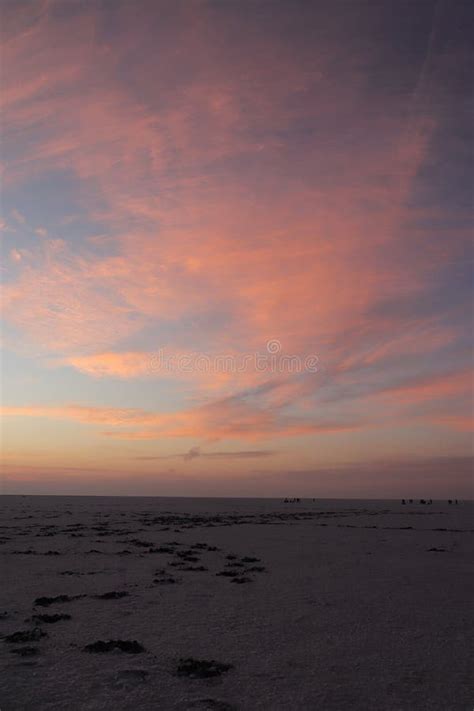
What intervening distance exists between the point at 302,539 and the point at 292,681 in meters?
30.7

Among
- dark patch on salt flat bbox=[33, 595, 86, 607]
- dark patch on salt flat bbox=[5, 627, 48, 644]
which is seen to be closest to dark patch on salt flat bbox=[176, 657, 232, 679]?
dark patch on salt flat bbox=[5, 627, 48, 644]

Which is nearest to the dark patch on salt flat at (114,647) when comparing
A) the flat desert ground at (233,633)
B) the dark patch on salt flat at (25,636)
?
the flat desert ground at (233,633)

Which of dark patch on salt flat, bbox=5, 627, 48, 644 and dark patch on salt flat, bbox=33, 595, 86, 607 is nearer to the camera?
dark patch on salt flat, bbox=5, 627, 48, 644

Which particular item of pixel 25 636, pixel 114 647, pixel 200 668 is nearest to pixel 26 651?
pixel 25 636

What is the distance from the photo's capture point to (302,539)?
40.5m

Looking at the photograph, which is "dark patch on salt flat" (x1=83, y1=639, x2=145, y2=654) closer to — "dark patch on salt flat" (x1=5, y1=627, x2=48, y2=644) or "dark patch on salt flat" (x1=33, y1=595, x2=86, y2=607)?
"dark patch on salt flat" (x1=5, y1=627, x2=48, y2=644)

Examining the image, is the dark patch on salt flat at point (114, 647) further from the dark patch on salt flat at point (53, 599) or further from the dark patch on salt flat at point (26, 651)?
the dark patch on salt flat at point (53, 599)

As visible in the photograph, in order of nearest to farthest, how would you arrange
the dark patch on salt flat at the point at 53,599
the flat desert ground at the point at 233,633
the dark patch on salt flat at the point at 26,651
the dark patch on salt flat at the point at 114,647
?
the flat desert ground at the point at 233,633
the dark patch on salt flat at the point at 26,651
the dark patch on salt flat at the point at 114,647
the dark patch on salt flat at the point at 53,599

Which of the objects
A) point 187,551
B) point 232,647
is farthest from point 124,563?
point 232,647

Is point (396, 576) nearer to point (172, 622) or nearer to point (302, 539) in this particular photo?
point (172, 622)

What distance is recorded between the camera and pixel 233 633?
14.3 metres

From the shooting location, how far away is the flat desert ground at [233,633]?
10203 millimetres

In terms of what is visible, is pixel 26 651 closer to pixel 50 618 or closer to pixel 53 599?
pixel 50 618

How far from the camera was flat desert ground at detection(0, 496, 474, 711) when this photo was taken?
10.2 meters
